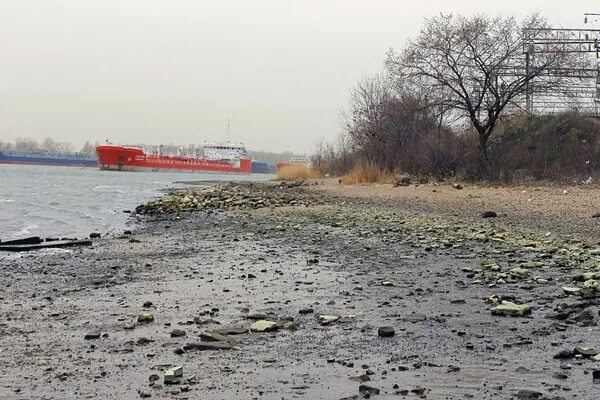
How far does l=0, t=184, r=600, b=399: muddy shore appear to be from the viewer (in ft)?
14.3

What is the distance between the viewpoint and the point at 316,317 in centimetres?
637

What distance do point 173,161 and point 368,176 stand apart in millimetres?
92616

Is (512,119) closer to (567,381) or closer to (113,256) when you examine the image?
(113,256)

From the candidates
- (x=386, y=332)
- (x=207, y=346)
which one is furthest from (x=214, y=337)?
(x=386, y=332)

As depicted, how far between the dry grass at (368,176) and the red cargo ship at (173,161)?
269ft

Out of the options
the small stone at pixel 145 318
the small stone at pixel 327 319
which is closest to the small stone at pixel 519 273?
the small stone at pixel 327 319

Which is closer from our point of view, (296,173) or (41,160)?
(296,173)

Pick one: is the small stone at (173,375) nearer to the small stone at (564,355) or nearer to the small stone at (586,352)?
the small stone at (564,355)

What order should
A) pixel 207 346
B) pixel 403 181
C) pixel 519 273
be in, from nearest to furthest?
pixel 207 346 < pixel 519 273 < pixel 403 181

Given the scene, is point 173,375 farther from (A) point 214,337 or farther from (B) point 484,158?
(B) point 484,158

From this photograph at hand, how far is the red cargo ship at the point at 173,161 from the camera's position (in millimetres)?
113688

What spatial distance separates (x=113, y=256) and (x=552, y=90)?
24.8m

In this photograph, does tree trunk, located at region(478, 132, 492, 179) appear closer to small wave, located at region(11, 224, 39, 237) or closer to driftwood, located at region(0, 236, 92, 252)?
small wave, located at region(11, 224, 39, 237)

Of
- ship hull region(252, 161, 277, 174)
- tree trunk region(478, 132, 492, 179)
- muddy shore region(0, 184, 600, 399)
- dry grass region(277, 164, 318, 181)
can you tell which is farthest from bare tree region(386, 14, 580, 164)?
ship hull region(252, 161, 277, 174)
